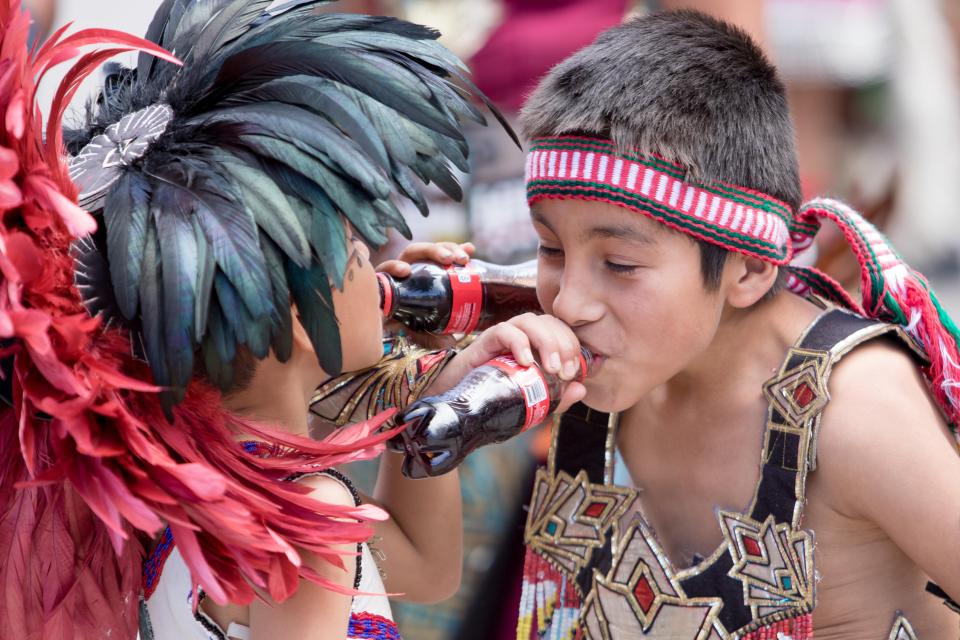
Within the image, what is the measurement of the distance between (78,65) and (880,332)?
118cm

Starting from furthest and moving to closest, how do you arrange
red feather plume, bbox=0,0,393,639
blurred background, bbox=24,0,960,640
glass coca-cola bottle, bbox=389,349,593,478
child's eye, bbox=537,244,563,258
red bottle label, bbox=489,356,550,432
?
blurred background, bbox=24,0,960,640, child's eye, bbox=537,244,563,258, red bottle label, bbox=489,356,550,432, glass coca-cola bottle, bbox=389,349,593,478, red feather plume, bbox=0,0,393,639

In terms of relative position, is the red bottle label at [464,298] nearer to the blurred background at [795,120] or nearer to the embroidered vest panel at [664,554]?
the embroidered vest panel at [664,554]

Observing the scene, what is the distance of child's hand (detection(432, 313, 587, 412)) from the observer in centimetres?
165

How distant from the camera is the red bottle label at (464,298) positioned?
2.01 meters

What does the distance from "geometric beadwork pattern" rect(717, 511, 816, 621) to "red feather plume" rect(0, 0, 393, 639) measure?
0.64 metres

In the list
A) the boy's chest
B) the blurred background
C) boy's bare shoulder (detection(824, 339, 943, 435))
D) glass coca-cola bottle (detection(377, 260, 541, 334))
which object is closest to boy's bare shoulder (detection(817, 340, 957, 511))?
boy's bare shoulder (detection(824, 339, 943, 435))

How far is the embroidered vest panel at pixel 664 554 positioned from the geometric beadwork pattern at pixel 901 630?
0.15m

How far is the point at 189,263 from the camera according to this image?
128 centimetres

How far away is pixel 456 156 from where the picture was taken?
57.4 inches

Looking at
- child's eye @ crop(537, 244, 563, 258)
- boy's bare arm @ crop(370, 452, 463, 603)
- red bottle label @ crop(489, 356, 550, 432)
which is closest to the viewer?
red bottle label @ crop(489, 356, 550, 432)

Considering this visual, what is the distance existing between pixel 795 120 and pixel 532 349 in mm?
1849

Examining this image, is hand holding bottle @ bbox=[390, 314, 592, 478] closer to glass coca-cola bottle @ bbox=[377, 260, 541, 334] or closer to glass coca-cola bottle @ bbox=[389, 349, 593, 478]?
glass coca-cola bottle @ bbox=[389, 349, 593, 478]

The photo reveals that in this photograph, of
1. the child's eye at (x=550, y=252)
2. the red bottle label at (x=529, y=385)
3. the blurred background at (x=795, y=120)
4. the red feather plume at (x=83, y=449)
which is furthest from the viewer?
the blurred background at (x=795, y=120)

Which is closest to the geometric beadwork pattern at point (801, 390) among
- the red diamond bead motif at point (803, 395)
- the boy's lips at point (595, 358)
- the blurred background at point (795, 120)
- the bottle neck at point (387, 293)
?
Result: the red diamond bead motif at point (803, 395)
